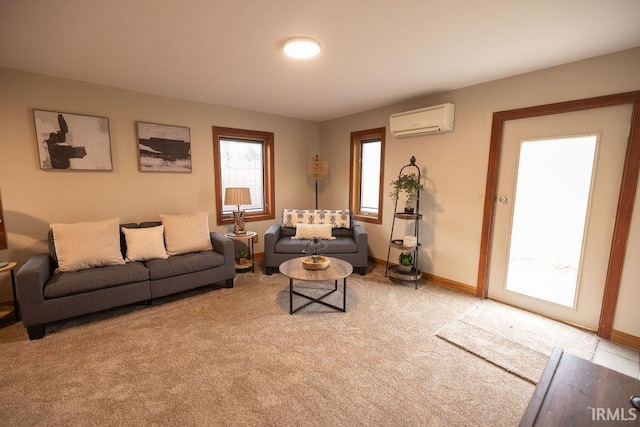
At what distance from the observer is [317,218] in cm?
427

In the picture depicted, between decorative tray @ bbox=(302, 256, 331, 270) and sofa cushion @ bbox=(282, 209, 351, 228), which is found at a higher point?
sofa cushion @ bbox=(282, 209, 351, 228)

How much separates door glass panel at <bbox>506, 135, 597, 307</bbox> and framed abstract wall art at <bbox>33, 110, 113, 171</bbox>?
15.0ft

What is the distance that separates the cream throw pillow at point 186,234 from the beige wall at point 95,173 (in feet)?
1.71

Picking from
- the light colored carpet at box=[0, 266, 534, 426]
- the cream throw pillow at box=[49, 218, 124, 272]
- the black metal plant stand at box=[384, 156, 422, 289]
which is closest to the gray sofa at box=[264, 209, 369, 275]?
the black metal plant stand at box=[384, 156, 422, 289]

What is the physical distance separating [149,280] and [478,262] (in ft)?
11.8

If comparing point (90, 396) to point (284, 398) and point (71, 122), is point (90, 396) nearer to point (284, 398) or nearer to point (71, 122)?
point (284, 398)

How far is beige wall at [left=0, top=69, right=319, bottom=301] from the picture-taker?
2705 mm

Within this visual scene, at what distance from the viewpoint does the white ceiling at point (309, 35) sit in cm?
170

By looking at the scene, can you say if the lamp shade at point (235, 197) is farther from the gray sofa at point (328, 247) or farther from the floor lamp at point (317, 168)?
the floor lamp at point (317, 168)

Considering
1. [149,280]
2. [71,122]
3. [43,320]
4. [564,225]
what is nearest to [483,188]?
[564,225]

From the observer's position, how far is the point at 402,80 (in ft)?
9.66

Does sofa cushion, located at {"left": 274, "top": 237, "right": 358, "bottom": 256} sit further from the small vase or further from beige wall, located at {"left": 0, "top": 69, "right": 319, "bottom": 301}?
beige wall, located at {"left": 0, "top": 69, "right": 319, "bottom": 301}

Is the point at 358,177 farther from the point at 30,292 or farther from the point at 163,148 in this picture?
the point at 30,292

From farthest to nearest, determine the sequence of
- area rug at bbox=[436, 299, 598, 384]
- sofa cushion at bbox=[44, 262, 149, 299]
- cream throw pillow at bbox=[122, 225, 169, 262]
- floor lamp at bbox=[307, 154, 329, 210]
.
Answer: floor lamp at bbox=[307, 154, 329, 210] → cream throw pillow at bbox=[122, 225, 169, 262] → sofa cushion at bbox=[44, 262, 149, 299] → area rug at bbox=[436, 299, 598, 384]
